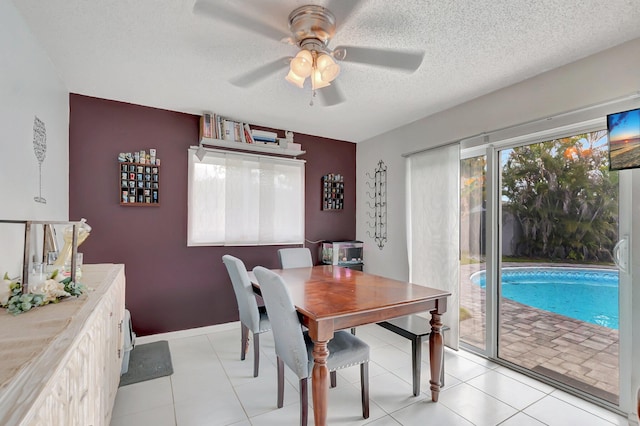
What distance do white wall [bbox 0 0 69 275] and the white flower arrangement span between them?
1.04 feet

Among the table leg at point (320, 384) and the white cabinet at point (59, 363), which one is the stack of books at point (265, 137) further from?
the table leg at point (320, 384)

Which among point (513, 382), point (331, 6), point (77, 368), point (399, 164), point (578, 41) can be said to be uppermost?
point (578, 41)

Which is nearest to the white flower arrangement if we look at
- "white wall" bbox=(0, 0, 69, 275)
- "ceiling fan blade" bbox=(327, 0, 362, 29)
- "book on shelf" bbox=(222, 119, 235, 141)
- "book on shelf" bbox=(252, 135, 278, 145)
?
"white wall" bbox=(0, 0, 69, 275)

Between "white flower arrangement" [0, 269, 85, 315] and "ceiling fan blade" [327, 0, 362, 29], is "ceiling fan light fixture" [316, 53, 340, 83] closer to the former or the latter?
"ceiling fan blade" [327, 0, 362, 29]

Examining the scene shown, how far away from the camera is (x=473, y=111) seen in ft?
9.22

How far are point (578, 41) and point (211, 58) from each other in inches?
94.2

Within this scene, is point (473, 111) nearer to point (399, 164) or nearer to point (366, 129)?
point (399, 164)

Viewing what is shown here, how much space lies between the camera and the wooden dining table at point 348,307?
1634 mm

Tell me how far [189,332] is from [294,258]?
1.37 meters

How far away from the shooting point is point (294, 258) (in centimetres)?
334

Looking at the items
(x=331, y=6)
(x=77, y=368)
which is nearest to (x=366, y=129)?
(x=331, y=6)

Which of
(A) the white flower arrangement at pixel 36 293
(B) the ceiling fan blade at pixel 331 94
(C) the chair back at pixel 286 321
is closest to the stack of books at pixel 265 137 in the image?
(B) the ceiling fan blade at pixel 331 94

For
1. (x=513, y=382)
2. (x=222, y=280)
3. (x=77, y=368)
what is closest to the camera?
(x=77, y=368)

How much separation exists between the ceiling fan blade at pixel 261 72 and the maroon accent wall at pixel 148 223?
1.49 meters
